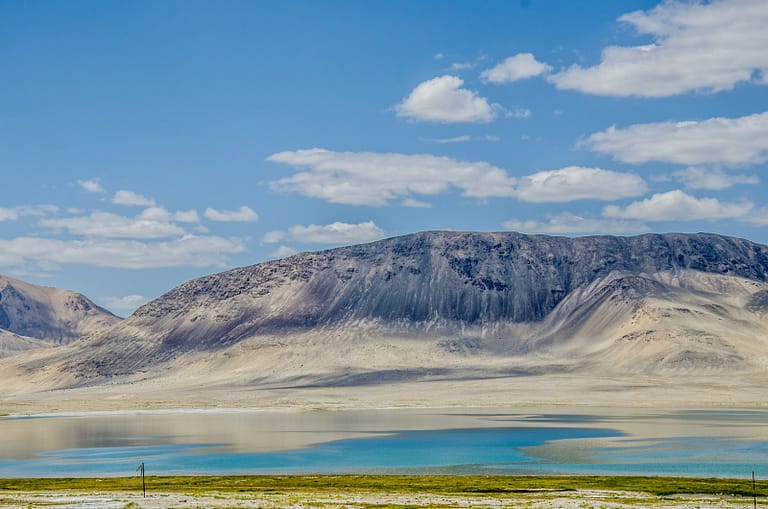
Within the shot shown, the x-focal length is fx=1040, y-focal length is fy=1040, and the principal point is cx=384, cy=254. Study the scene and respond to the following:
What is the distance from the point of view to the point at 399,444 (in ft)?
292

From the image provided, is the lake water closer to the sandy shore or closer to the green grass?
the green grass

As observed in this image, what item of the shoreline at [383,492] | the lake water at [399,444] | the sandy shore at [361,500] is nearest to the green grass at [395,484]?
the shoreline at [383,492]

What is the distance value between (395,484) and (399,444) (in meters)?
31.3

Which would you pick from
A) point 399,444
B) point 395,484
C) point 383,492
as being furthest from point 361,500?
point 399,444

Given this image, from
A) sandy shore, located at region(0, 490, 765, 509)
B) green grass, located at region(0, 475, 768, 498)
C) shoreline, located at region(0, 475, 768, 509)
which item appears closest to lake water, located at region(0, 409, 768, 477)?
green grass, located at region(0, 475, 768, 498)

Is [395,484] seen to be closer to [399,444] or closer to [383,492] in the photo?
[383,492]

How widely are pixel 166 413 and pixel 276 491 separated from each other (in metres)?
98.1

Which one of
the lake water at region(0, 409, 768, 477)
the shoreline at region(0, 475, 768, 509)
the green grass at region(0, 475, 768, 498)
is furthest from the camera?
the lake water at region(0, 409, 768, 477)

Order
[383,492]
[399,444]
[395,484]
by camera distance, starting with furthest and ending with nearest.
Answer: [399,444]
[395,484]
[383,492]

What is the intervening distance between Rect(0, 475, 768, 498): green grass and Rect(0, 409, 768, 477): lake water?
530 centimetres

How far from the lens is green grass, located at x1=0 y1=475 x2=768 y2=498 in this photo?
54.4 meters

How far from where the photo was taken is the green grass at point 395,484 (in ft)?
178

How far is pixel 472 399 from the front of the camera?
16888cm

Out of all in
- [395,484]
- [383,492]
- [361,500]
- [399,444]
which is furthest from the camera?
Answer: [399,444]
